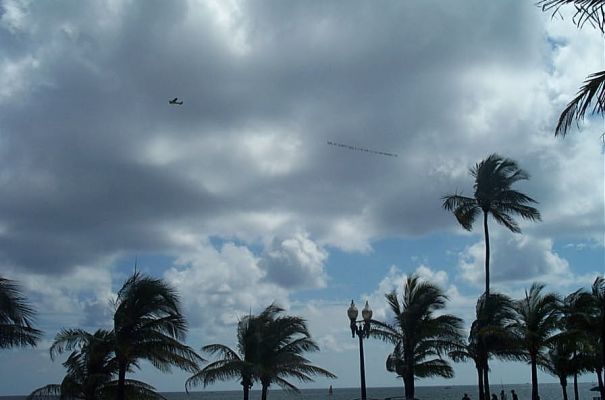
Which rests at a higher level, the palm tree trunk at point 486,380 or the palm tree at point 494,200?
the palm tree at point 494,200

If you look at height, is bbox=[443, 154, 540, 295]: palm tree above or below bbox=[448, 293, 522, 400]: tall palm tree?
above

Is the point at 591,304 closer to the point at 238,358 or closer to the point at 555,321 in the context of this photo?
the point at 555,321

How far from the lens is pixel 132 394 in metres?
24.2

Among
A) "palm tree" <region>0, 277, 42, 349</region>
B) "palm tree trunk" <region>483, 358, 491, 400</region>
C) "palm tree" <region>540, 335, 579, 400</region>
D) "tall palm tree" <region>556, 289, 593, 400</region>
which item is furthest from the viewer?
"palm tree" <region>540, 335, 579, 400</region>

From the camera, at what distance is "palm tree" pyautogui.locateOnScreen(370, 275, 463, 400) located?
30.9m

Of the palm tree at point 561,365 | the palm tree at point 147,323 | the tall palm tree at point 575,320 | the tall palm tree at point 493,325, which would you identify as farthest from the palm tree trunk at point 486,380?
the palm tree at point 147,323

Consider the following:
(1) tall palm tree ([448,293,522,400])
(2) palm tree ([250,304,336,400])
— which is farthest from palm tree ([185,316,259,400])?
(1) tall palm tree ([448,293,522,400])

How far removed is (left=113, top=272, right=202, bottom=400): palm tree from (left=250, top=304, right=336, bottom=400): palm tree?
5153 mm

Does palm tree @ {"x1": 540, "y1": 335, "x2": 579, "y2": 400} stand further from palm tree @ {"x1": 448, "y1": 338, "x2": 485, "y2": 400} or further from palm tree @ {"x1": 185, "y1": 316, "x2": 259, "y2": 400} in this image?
palm tree @ {"x1": 185, "y1": 316, "x2": 259, "y2": 400}

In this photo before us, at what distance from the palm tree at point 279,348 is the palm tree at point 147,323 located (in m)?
5.15

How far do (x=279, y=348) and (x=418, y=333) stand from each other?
6564mm

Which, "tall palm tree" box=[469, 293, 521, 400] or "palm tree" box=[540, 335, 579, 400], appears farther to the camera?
"palm tree" box=[540, 335, 579, 400]

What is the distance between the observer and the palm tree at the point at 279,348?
27938 millimetres

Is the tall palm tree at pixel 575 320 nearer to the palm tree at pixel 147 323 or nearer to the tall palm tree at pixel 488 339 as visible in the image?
the tall palm tree at pixel 488 339
